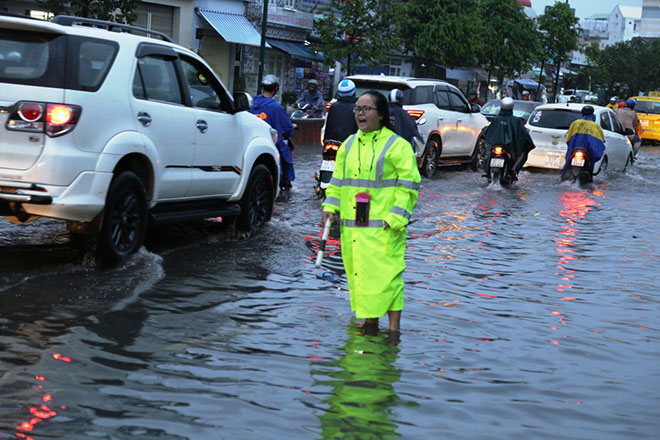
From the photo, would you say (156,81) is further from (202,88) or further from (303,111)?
(303,111)

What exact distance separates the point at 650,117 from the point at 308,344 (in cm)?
3856

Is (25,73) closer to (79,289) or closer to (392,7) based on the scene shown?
(79,289)

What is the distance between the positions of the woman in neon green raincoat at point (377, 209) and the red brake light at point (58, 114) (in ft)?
7.18

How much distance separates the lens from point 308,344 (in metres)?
6.58

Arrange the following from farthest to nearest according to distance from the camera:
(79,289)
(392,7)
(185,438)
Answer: (392,7)
(79,289)
(185,438)

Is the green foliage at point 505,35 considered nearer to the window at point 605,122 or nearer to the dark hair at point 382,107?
the window at point 605,122

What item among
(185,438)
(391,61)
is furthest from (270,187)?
(391,61)

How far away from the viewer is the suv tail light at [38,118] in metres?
7.73

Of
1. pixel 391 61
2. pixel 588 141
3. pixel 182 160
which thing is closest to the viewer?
pixel 182 160

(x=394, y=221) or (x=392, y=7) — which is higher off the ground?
(x=392, y=7)

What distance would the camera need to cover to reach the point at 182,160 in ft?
30.9

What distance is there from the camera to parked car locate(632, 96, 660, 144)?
42344 millimetres

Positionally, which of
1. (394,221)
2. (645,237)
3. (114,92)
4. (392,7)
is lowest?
(645,237)

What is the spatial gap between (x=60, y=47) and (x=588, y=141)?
13.9 m
